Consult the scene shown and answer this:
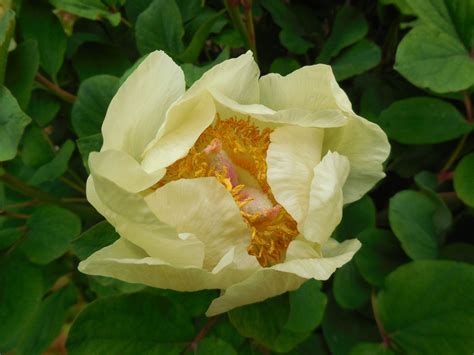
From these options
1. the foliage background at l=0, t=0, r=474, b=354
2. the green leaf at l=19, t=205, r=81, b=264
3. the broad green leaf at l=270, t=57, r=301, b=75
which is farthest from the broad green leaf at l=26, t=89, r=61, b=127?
the broad green leaf at l=270, t=57, r=301, b=75

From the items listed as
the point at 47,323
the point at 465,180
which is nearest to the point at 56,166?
the point at 47,323

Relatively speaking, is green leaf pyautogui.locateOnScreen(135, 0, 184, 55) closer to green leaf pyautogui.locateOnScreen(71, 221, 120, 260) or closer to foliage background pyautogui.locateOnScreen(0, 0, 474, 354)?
foliage background pyautogui.locateOnScreen(0, 0, 474, 354)

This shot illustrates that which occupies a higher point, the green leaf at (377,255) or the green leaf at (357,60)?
the green leaf at (357,60)

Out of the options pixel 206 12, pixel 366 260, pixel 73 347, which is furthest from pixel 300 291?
pixel 206 12

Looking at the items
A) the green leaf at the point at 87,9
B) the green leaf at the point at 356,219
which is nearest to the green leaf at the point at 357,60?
the green leaf at the point at 356,219

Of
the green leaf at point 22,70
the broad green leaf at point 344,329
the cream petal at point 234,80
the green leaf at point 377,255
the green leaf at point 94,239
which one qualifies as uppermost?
the cream petal at point 234,80

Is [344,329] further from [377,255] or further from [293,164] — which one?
[293,164]

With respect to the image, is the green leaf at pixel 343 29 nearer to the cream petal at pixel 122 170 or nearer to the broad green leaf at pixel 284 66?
the broad green leaf at pixel 284 66

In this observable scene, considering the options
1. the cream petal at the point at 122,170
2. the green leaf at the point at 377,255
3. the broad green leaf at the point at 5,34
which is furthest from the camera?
the green leaf at the point at 377,255
